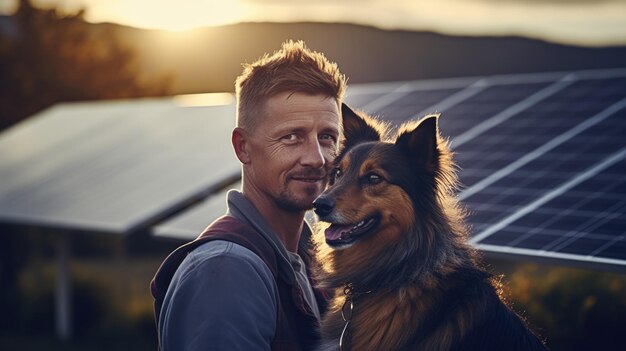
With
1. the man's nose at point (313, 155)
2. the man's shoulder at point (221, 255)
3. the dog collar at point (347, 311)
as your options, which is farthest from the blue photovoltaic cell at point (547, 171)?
the man's shoulder at point (221, 255)

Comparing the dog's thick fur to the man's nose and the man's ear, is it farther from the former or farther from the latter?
the man's ear

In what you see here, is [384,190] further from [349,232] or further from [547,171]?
[547,171]

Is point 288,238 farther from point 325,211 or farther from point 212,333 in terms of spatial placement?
point 212,333

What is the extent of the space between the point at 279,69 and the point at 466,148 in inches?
280

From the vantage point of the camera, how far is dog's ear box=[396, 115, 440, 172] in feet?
14.9

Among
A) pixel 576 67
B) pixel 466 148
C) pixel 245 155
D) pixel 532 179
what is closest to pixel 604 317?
pixel 532 179

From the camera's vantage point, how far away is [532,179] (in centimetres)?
944

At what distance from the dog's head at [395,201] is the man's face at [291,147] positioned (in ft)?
0.96

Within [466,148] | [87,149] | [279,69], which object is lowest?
[87,149]

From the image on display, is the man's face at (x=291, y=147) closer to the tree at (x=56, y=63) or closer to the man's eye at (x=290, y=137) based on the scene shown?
the man's eye at (x=290, y=137)

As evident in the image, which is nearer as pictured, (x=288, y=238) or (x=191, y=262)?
(x=191, y=262)

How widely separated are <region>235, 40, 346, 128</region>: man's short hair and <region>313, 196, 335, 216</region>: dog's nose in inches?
18.3

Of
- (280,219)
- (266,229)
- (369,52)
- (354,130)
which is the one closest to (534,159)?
(354,130)

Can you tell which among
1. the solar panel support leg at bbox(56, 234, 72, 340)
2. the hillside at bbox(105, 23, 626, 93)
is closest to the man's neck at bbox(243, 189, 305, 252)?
the solar panel support leg at bbox(56, 234, 72, 340)
